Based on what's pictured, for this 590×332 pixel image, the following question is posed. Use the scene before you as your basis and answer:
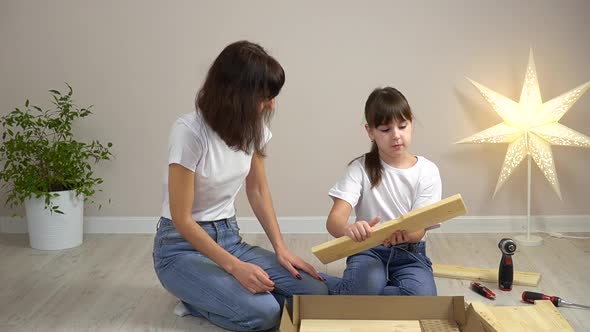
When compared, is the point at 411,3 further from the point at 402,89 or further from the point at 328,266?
the point at 328,266

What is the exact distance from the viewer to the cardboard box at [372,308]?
78.5 inches

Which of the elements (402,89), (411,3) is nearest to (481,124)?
(402,89)

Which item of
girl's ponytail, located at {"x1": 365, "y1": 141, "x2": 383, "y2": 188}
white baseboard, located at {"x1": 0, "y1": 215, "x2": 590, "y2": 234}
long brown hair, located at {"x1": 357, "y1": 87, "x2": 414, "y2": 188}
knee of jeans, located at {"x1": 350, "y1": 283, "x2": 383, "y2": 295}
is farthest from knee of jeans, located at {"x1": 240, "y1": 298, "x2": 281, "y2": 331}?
white baseboard, located at {"x1": 0, "y1": 215, "x2": 590, "y2": 234}

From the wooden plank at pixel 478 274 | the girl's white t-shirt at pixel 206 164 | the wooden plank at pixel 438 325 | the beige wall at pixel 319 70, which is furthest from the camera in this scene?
the beige wall at pixel 319 70

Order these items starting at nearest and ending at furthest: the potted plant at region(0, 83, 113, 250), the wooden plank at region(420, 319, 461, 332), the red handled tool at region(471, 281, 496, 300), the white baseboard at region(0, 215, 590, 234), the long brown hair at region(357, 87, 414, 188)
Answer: the wooden plank at region(420, 319, 461, 332) → the long brown hair at region(357, 87, 414, 188) → the red handled tool at region(471, 281, 496, 300) → the potted plant at region(0, 83, 113, 250) → the white baseboard at region(0, 215, 590, 234)

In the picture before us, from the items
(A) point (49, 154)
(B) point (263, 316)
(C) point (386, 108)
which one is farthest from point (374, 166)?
(A) point (49, 154)

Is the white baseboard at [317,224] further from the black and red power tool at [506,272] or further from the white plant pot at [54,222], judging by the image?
the black and red power tool at [506,272]

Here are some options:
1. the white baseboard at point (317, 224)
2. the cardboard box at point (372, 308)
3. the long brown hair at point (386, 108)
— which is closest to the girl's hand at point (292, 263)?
the cardboard box at point (372, 308)

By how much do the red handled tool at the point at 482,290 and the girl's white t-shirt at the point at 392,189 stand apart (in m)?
0.39

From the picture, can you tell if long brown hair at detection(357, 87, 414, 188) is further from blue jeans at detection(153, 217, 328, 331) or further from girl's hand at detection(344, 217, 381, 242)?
blue jeans at detection(153, 217, 328, 331)

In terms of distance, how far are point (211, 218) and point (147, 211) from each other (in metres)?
1.25

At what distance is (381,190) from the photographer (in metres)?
2.30

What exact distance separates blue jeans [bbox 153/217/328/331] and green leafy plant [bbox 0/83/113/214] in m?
1.00

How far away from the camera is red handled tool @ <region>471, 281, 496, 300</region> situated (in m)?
2.42
